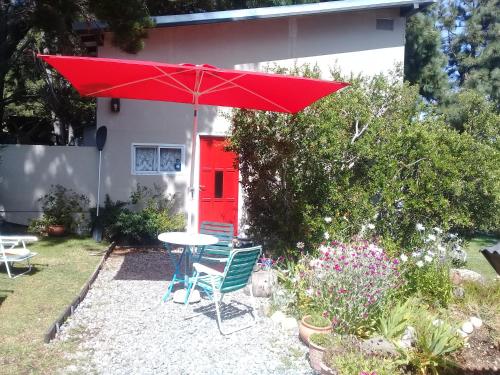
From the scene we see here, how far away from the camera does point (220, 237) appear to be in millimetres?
6852

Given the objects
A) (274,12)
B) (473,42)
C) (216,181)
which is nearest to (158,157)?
(216,181)

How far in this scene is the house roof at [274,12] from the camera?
8805 millimetres

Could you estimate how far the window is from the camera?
9523 mm

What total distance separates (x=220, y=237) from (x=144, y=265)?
162 cm

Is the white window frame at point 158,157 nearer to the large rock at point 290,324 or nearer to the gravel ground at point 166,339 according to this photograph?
the gravel ground at point 166,339

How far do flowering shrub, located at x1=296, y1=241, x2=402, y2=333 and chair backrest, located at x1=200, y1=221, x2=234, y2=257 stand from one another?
2043mm

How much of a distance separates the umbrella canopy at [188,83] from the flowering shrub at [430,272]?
2.38m

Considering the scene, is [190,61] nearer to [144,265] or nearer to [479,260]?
[144,265]

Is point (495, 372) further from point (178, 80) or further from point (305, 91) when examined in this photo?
point (178, 80)

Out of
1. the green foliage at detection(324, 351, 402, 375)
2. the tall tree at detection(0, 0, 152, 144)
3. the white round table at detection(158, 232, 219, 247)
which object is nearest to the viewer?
the green foliage at detection(324, 351, 402, 375)

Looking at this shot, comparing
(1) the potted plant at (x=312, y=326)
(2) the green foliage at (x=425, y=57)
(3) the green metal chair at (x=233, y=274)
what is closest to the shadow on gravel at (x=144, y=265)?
(3) the green metal chair at (x=233, y=274)

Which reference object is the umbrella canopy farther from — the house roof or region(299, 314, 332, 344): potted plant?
the house roof

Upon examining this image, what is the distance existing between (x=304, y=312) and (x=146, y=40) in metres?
6.69

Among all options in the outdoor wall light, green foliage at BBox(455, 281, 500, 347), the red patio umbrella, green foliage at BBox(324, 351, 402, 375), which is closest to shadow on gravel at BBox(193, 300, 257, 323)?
green foliage at BBox(324, 351, 402, 375)
